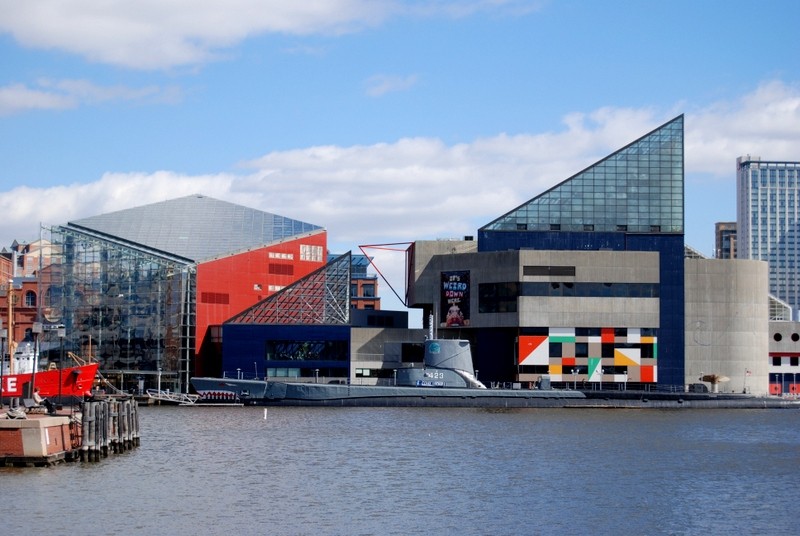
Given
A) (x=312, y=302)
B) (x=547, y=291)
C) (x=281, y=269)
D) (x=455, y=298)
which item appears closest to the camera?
(x=547, y=291)

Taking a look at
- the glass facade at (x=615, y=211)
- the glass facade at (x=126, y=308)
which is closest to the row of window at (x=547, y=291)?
the glass facade at (x=615, y=211)

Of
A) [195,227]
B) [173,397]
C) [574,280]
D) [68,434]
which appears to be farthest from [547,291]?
[68,434]

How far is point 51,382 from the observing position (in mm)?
89875

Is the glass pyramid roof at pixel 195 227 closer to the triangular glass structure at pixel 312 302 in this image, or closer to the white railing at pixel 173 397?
the triangular glass structure at pixel 312 302

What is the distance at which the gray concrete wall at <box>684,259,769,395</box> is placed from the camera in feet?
417

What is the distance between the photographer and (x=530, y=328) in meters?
123

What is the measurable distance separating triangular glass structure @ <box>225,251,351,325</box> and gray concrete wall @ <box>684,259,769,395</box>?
3587 centimetres

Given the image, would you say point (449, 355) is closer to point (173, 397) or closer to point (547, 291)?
point (547, 291)

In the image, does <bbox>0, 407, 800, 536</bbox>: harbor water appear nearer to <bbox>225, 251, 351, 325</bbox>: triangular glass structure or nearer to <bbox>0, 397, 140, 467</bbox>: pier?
<bbox>0, 397, 140, 467</bbox>: pier

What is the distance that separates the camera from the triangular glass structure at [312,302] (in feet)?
415

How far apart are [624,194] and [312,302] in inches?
1357

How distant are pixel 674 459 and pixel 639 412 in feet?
143

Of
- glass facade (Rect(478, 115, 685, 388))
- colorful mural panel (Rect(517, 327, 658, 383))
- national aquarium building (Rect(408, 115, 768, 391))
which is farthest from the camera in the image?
glass facade (Rect(478, 115, 685, 388))

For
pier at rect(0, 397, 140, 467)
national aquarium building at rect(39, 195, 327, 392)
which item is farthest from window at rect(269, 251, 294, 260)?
pier at rect(0, 397, 140, 467)
